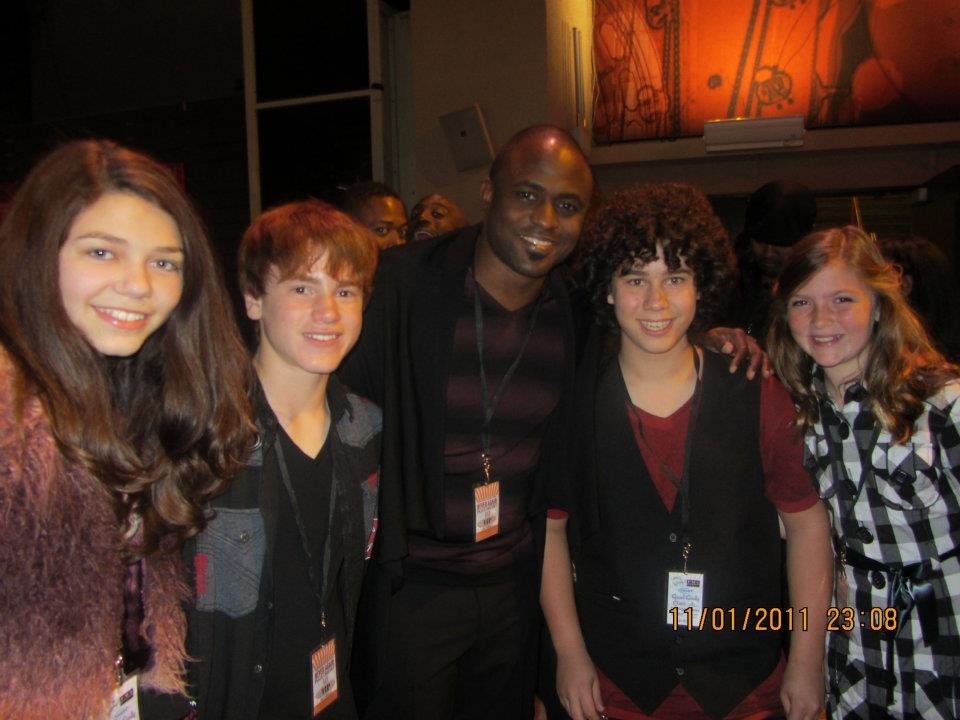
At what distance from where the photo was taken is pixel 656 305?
1.86 metres

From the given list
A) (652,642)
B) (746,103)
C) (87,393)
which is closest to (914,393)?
(652,642)

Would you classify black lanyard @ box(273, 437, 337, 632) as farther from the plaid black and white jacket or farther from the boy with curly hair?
the plaid black and white jacket

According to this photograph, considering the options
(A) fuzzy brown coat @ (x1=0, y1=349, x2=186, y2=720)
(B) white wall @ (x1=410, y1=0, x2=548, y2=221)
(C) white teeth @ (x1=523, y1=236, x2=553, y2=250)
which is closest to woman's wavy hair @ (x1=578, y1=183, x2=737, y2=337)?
(C) white teeth @ (x1=523, y1=236, x2=553, y2=250)

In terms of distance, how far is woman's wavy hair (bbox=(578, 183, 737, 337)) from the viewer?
193 centimetres

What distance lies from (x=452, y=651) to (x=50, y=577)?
3.81ft

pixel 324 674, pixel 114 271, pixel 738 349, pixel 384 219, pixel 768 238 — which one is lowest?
pixel 324 674

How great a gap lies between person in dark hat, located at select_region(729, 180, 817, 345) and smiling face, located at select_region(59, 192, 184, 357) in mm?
2580

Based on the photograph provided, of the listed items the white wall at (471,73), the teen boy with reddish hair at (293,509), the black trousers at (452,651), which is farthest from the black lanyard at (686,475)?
the white wall at (471,73)

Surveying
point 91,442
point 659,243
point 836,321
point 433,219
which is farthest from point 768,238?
point 91,442

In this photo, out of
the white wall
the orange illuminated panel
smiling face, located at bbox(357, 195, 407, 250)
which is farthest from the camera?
the orange illuminated panel

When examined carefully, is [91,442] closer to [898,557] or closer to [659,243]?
[659,243]

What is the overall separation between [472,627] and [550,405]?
715 millimetres

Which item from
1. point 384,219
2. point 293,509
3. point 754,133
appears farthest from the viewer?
point 754,133

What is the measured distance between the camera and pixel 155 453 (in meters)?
1.43
